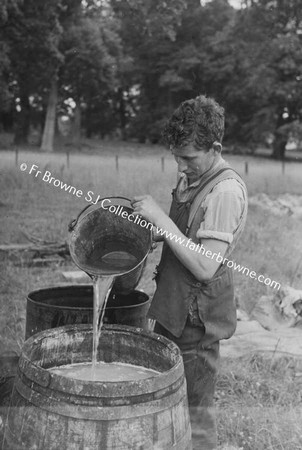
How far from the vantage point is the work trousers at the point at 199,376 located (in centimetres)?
264

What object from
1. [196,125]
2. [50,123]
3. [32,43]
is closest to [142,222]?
[196,125]

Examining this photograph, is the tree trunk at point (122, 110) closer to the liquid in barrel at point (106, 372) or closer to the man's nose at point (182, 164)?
the man's nose at point (182, 164)

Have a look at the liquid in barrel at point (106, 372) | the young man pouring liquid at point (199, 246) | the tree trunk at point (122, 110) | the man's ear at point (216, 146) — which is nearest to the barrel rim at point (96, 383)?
the liquid in barrel at point (106, 372)

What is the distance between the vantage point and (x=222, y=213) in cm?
234

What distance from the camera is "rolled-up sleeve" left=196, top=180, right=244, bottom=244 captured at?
2.33 m

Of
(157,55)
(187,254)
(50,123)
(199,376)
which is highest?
(157,55)

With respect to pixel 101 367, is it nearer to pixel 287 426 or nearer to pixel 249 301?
pixel 287 426

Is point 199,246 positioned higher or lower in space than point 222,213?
lower

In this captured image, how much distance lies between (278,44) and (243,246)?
858cm

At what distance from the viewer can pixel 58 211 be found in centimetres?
970

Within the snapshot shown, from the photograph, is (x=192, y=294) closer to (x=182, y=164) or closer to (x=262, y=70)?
(x=182, y=164)

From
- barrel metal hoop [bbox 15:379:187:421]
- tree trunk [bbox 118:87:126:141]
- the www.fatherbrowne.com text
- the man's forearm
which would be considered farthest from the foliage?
barrel metal hoop [bbox 15:379:187:421]

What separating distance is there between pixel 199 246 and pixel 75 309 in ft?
2.59

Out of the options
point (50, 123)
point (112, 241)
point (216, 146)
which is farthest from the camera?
point (50, 123)
